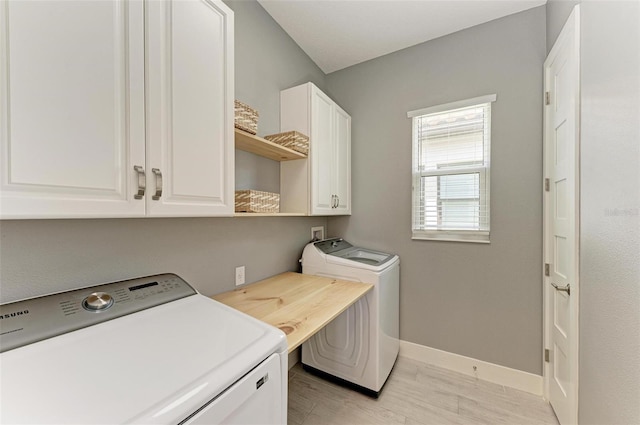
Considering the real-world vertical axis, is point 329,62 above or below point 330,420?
above

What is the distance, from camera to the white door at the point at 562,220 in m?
1.39

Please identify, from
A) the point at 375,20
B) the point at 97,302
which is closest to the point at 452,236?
the point at 375,20

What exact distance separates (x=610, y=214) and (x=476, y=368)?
1605 millimetres

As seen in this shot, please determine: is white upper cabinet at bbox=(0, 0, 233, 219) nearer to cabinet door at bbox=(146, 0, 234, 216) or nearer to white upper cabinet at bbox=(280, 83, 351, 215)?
cabinet door at bbox=(146, 0, 234, 216)

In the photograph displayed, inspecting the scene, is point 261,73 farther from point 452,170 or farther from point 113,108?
point 452,170

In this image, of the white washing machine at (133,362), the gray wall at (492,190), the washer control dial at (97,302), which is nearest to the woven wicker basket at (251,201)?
the white washing machine at (133,362)

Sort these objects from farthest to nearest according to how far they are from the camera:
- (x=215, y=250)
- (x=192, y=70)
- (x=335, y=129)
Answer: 1. (x=335, y=129)
2. (x=215, y=250)
3. (x=192, y=70)

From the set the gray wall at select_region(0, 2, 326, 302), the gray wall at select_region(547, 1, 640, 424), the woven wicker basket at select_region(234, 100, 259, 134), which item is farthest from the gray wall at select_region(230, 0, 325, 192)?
the gray wall at select_region(547, 1, 640, 424)

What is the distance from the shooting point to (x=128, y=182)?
872 mm

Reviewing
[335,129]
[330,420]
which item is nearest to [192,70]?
[335,129]

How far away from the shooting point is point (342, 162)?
245 cm

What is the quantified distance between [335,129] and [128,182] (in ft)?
5.86

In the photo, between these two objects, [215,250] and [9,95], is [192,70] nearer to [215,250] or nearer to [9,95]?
[9,95]

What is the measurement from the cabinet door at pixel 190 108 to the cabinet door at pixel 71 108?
2.2 inches
